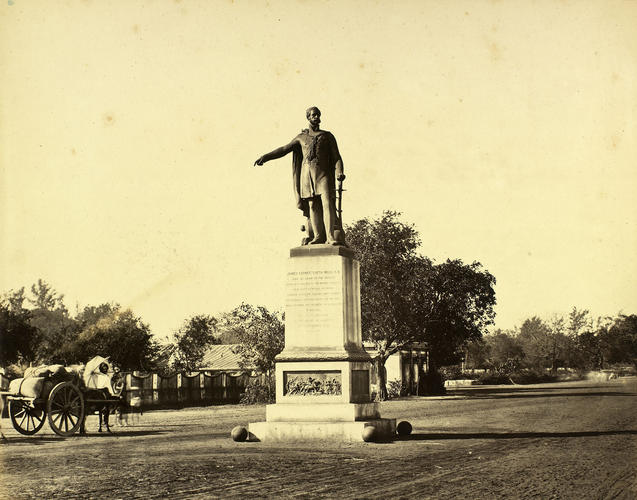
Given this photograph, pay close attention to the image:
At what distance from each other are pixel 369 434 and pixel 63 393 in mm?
8596

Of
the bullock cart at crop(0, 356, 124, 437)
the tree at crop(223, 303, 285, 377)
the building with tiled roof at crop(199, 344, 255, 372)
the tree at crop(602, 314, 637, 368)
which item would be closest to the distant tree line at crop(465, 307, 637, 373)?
the tree at crop(602, 314, 637, 368)

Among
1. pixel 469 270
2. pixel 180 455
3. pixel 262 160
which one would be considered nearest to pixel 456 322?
pixel 469 270

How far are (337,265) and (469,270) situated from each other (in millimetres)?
36746

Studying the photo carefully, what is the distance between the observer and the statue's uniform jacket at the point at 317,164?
55.4 feet

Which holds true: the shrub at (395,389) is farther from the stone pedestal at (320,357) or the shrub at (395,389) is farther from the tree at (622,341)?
the tree at (622,341)

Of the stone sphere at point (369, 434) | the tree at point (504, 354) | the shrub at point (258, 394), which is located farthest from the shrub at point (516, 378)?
the stone sphere at point (369, 434)

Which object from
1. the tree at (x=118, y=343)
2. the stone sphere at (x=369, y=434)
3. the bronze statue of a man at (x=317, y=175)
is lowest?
the stone sphere at (x=369, y=434)

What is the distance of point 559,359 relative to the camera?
10900 cm

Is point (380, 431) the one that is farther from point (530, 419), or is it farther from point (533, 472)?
point (530, 419)

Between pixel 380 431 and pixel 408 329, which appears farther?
pixel 408 329

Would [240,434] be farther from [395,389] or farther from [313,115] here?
[395,389]

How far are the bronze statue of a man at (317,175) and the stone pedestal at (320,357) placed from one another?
67cm

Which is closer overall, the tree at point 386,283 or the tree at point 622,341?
the tree at point 386,283

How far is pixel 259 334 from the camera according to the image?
45.8 m
